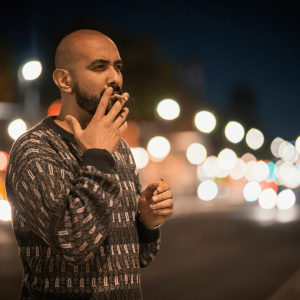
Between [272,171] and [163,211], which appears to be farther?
[272,171]

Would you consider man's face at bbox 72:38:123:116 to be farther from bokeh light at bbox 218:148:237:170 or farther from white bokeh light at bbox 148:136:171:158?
bokeh light at bbox 218:148:237:170

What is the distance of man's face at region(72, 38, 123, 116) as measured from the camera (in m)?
2.27

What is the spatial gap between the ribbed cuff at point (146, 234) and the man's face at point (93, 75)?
28.3 inches

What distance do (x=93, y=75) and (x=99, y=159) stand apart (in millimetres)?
592

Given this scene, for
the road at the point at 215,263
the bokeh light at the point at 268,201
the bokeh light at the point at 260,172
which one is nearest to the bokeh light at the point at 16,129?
the road at the point at 215,263

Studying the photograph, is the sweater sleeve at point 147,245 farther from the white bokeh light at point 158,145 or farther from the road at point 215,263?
the white bokeh light at point 158,145

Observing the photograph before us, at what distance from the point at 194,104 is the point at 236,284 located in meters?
29.5

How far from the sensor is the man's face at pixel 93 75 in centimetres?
227

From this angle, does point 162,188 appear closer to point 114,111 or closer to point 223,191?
point 114,111

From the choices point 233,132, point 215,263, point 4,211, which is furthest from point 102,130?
point 233,132

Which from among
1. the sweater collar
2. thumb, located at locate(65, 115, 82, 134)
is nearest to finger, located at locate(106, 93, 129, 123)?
thumb, located at locate(65, 115, 82, 134)

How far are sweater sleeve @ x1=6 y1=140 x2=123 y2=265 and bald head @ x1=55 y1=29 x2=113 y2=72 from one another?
0.65 metres

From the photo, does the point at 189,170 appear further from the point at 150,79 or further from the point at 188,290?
the point at 188,290

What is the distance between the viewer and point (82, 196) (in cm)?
181
